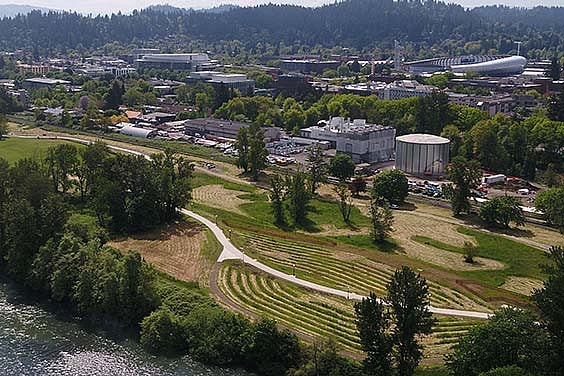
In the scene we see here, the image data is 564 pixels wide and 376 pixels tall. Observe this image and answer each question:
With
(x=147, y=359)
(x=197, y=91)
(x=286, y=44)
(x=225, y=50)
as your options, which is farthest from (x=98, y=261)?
(x=286, y=44)

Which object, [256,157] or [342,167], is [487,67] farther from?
[256,157]

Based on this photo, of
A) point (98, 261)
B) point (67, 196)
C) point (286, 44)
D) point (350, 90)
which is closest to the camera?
point (98, 261)

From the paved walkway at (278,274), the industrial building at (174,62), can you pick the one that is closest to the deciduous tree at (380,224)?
the paved walkway at (278,274)

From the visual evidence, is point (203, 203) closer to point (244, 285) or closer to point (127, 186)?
point (127, 186)

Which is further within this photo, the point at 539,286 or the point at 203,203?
the point at 203,203

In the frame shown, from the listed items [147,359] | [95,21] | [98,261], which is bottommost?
[147,359]

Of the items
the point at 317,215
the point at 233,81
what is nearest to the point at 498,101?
the point at 233,81

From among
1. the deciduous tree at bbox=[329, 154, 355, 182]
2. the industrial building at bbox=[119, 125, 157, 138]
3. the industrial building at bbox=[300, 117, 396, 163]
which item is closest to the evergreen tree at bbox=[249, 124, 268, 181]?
Answer: the deciduous tree at bbox=[329, 154, 355, 182]

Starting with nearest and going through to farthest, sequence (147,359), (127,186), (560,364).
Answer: (560,364), (147,359), (127,186)
